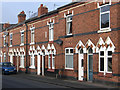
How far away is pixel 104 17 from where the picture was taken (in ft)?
57.8

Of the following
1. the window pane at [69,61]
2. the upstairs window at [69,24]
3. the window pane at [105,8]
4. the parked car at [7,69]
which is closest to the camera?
the window pane at [105,8]

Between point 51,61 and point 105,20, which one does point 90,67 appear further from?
point 51,61

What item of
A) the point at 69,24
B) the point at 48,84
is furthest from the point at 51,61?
the point at 48,84

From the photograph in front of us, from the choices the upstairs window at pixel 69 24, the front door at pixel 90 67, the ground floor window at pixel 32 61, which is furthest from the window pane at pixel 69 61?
the ground floor window at pixel 32 61

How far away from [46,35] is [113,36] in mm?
11085

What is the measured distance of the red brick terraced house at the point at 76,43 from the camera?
16737mm

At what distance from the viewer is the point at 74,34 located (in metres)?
20.9

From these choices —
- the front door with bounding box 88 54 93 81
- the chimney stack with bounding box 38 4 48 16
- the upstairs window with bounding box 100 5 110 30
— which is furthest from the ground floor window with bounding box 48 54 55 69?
the upstairs window with bounding box 100 5 110 30

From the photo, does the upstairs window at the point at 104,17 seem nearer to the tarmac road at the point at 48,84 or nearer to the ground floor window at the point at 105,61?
the ground floor window at the point at 105,61

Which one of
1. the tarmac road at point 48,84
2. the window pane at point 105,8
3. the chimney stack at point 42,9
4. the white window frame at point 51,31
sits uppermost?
the chimney stack at point 42,9

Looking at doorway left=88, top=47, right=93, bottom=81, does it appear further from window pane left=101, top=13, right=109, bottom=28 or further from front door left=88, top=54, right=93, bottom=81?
window pane left=101, top=13, right=109, bottom=28

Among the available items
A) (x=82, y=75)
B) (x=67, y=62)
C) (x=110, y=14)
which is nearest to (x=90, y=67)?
(x=82, y=75)

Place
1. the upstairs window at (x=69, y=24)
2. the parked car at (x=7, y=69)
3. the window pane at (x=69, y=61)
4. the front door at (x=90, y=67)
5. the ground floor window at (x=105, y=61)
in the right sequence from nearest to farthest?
the ground floor window at (x=105, y=61)
the front door at (x=90, y=67)
the window pane at (x=69, y=61)
the upstairs window at (x=69, y=24)
the parked car at (x=7, y=69)

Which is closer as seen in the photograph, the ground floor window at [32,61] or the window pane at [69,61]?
the window pane at [69,61]
